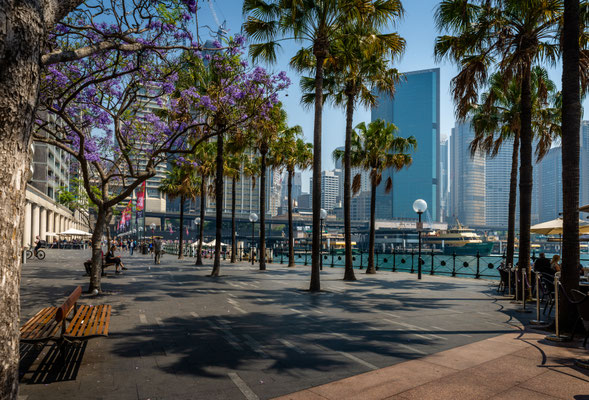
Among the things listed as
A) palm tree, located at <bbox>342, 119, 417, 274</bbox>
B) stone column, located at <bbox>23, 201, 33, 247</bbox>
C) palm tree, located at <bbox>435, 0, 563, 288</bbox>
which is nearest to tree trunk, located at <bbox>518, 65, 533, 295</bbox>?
palm tree, located at <bbox>435, 0, 563, 288</bbox>

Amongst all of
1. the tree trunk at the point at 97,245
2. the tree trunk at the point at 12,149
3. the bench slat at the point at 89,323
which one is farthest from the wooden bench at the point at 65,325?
the tree trunk at the point at 97,245

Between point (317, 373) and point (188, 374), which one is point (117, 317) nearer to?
point (188, 374)

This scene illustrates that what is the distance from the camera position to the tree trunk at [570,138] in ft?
26.2

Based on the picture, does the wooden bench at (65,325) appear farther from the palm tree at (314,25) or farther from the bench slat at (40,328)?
the palm tree at (314,25)

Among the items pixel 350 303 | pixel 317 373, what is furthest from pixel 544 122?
pixel 317 373

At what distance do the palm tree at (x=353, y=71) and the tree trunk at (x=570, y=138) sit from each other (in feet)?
23.2

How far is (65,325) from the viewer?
19.0 ft

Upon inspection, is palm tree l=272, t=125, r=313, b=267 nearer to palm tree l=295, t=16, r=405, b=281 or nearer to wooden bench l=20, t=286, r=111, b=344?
palm tree l=295, t=16, r=405, b=281

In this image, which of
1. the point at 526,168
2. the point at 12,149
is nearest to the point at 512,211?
the point at 526,168

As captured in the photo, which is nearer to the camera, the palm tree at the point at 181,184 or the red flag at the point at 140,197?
the red flag at the point at 140,197

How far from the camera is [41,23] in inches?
134

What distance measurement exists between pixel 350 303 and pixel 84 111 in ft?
35.9

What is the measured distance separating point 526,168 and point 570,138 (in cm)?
482

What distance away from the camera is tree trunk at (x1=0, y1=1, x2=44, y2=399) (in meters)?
3.06
